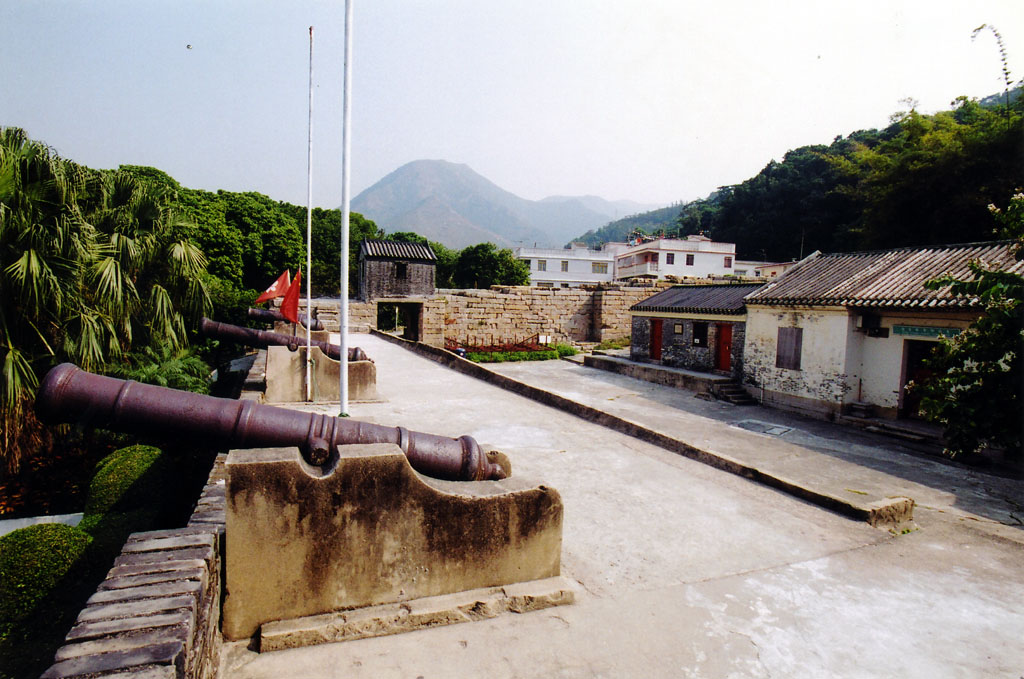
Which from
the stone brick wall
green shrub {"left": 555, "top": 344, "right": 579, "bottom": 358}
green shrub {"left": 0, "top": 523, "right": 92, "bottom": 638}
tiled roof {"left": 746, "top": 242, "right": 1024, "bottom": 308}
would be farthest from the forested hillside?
green shrub {"left": 0, "top": 523, "right": 92, "bottom": 638}

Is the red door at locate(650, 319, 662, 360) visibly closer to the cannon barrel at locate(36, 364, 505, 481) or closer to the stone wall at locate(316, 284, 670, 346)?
the stone wall at locate(316, 284, 670, 346)

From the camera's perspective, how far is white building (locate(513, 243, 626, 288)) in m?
62.2

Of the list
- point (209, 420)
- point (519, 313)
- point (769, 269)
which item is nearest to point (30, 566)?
point (209, 420)

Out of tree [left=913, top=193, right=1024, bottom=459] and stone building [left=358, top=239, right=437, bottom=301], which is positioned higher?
stone building [left=358, top=239, right=437, bottom=301]

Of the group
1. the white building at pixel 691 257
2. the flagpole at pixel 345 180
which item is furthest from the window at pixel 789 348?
the white building at pixel 691 257

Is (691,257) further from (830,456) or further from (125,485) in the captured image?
Answer: (125,485)

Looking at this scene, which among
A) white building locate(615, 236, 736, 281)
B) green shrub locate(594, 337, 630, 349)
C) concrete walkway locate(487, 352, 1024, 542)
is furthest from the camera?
Answer: white building locate(615, 236, 736, 281)

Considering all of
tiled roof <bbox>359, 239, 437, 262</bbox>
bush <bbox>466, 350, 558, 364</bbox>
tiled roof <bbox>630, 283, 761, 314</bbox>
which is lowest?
bush <bbox>466, 350, 558, 364</bbox>

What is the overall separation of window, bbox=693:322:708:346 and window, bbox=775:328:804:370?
400 cm

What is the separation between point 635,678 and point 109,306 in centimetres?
971

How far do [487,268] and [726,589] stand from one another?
163 feet

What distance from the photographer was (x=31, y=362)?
7.53 meters

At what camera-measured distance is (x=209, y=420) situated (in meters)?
3.57

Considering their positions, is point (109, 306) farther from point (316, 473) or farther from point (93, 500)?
point (316, 473)
